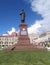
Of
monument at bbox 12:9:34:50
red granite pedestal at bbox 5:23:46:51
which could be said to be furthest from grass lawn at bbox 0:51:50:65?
monument at bbox 12:9:34:50

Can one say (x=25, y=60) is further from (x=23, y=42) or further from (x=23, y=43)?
(x=23, y=42)

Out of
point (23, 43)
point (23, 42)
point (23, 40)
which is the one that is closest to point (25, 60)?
point (23, 43)

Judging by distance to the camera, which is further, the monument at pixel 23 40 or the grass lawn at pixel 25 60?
the monument at pixel 23 40

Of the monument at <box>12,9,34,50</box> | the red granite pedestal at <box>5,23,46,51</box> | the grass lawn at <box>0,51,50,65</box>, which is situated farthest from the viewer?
the monument at <box>12,9,34,50</box>

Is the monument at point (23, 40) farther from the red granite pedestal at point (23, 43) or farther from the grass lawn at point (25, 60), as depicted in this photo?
the grass lawn at point (25, 60)

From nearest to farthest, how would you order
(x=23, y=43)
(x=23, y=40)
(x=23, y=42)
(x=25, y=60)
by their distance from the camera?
(x=25, y=60), (x=23, y=43), (x=23, y=42), (x=23, y=40)

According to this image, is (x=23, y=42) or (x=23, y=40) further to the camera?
(x=23, y=40)

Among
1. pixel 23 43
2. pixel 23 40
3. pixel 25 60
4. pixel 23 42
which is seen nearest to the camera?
pixel 25 60

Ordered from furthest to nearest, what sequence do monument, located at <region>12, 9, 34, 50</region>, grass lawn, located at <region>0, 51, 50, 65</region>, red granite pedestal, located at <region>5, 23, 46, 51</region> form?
monument, located at <region>12, 9, 34, 50</region> < red granite pedestal, located at <region>5, 23, 46, 51</region> < grass lawn, located at <region>0, 51, 50, 65</region>

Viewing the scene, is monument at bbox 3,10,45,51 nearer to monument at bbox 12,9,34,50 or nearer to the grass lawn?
monument at bbox 12,9,34,50

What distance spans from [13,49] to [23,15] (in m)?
9.20

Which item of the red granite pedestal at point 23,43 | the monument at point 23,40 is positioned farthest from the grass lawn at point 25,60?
the monument at point 23,40

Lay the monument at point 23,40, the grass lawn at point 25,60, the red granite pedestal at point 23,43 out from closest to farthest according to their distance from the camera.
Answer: the grass lawn at point 25,60 → the red granite pedestal at point 23,43 → the monument at point 23,40

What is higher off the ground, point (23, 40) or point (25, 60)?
point (23, 40)
